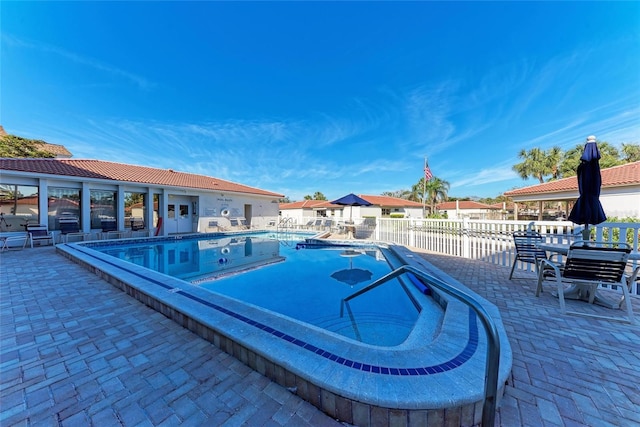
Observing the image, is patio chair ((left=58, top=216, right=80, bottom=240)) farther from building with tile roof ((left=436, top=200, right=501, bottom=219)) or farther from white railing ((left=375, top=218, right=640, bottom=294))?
building with tile roof ((left=436, top=200, right=501, bottom=219))

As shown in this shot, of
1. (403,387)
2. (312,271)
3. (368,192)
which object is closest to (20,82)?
(312,271)

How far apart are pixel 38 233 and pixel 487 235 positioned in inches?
668

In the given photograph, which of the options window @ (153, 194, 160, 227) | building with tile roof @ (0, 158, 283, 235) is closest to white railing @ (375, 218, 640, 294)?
building with tile roof @ (0, 158, 283, 235)

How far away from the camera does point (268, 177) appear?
124 feet

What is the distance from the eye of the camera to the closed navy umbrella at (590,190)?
3.84 m

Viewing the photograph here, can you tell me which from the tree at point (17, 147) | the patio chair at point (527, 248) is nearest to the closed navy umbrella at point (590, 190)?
the patio chair at point (527, 248)

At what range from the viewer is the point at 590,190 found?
3.91 meters

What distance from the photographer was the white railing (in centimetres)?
462

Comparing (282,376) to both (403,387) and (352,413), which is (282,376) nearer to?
(352,413)

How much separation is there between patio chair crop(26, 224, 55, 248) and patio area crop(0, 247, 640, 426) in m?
9.09

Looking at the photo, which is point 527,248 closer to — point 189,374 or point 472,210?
point 189,374

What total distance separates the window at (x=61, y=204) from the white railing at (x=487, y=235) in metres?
15.5

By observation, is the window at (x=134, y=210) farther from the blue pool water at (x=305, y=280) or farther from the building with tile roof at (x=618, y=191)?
the building with tile roof at (x=618, y=191)

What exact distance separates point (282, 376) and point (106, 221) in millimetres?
15282
